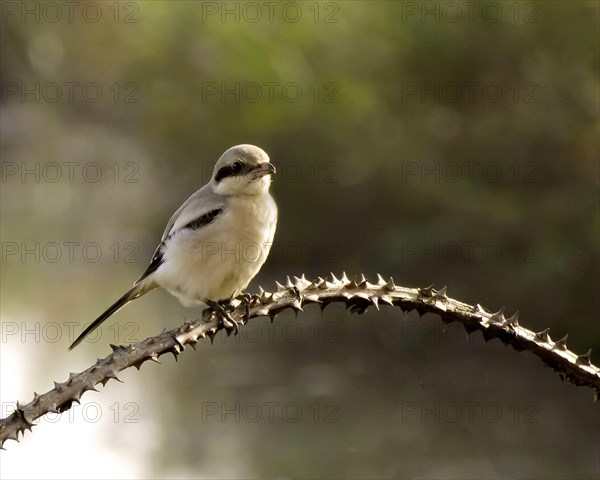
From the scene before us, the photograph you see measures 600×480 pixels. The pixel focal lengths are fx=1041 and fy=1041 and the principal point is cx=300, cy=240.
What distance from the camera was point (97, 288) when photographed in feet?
31.4

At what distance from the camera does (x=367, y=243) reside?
8.27 meters

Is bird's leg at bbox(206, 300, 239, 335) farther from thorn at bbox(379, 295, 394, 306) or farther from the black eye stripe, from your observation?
thorn at bbox(379, 295, 394, 306)

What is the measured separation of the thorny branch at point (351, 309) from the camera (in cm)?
200

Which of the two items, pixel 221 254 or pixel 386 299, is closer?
pixel 386 299

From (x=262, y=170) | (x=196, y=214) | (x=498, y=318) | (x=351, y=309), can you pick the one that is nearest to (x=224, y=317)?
(x=196, y=214)

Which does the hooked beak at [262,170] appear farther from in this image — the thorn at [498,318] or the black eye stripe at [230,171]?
the thorn at [498,318]

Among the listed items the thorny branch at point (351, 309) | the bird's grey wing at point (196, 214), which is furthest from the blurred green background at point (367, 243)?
the thorny branch at point (351, 309)

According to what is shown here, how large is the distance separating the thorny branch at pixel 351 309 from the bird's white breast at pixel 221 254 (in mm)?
1405

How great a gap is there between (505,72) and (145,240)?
4.05 m

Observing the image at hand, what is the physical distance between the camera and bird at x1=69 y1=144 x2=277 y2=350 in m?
3.99

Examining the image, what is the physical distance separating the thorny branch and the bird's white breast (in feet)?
4.61

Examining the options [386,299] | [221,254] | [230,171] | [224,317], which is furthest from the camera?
[230,171]

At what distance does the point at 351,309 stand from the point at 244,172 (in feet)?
6.33

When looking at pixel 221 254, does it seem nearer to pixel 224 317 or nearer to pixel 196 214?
pixel 196 214
